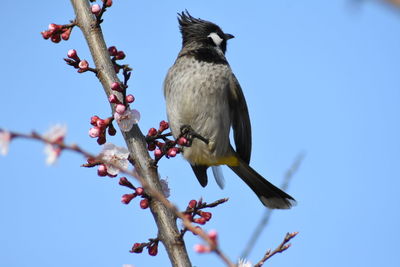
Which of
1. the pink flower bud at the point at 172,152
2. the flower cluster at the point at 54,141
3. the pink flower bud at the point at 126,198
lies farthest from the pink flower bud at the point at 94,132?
the flower cluster at the point at 54,141

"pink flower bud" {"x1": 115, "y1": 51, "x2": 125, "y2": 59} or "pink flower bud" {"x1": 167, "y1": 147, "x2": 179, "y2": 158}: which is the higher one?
"pink flower bud" {"x1": 115, "y1": 51, "x2": 125, "y2": 59}

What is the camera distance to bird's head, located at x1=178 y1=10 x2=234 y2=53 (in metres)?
5.34

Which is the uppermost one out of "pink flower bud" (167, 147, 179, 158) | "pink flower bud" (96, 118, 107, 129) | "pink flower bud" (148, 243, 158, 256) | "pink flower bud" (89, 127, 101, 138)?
"pink flower bud" (96, 118, 107, 129)

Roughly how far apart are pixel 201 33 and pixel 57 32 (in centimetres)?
252

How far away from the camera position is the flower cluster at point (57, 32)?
3020 mm

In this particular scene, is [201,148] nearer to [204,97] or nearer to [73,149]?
[204,97]

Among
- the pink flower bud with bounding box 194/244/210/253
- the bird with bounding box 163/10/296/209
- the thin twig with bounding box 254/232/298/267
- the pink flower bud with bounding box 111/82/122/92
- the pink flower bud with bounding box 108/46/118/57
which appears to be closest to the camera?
the pink flower bud with bounding box 194/244/210/253

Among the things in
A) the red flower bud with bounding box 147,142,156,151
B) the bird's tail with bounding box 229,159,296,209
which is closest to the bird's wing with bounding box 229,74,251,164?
the bird's tail with bounding box 229,159,296,209

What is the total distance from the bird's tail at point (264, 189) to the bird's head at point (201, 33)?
121 centimetres

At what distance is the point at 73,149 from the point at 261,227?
3.27 feet

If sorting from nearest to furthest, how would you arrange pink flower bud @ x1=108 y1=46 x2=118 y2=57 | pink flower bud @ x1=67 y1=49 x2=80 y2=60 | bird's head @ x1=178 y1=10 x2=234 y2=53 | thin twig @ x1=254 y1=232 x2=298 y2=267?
thin twig @ x1=254 y1=232 x2=298 y2=267, pink flower bud @ x1=67 y1=49 x2=80 y2=60, pink flower bud @ x1=108 y1=46 x2=118 y2=57, bird's head @ x1=178 y1=10 x2=234 y2=53

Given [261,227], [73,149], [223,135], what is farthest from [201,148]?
[73,149]

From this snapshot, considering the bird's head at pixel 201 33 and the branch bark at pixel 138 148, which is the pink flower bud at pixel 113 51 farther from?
the bird's head at pixel 201 33

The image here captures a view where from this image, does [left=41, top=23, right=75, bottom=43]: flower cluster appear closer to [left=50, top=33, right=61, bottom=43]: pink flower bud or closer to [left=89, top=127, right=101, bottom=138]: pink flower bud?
[left=50, top=33, right=61, bottom=43]: pink flower bud
